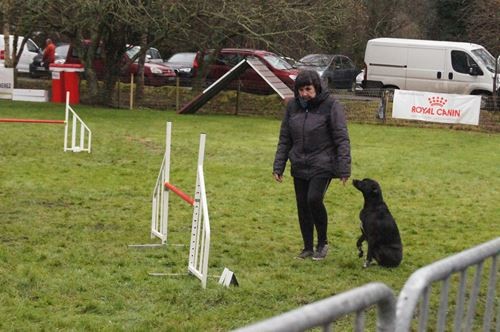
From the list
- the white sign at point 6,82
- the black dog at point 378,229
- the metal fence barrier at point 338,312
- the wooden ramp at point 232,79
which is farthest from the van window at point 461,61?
the metal fence barrier at point 338,312

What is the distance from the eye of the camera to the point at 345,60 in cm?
3225

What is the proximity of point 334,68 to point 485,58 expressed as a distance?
22.4 feet

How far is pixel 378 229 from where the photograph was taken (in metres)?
6.81

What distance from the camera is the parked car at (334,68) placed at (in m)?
29.9

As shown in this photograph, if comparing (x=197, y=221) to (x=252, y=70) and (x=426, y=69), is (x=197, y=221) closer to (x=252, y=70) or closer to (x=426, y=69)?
(x=252, y=70)

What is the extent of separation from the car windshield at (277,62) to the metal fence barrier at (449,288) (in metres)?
21.5

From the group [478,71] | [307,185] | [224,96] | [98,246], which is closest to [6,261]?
[98,246]

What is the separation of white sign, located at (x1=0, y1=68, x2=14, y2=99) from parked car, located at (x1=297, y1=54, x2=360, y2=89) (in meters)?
9.90

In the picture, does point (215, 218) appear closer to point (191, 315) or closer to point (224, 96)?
point (191, 315)

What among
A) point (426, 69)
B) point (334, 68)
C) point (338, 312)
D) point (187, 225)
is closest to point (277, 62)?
point (426, 69)

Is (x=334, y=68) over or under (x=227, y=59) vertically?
under

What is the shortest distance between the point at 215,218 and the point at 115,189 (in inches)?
85.4

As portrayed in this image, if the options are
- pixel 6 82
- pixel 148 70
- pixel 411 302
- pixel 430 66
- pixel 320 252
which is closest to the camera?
pixel 411 302

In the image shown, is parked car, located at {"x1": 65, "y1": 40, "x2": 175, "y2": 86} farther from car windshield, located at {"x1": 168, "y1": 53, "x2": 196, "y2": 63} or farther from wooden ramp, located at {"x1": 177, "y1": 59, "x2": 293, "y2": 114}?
wooden ramp, located at {"x1": 177, "y1": 59, "x2": 293, "y2": 114}
